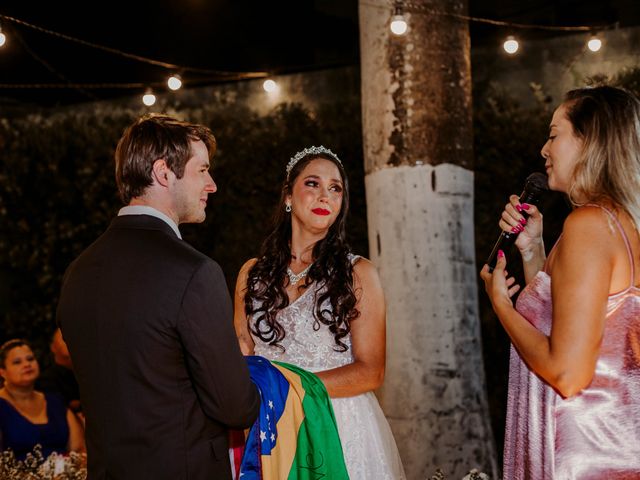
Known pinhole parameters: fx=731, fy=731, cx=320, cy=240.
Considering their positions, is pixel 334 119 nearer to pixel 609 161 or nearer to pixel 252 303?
pixel 252 303

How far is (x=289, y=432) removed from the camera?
8.23 ft

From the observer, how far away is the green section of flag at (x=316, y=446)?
2514 mm

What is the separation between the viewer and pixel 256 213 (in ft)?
23.0

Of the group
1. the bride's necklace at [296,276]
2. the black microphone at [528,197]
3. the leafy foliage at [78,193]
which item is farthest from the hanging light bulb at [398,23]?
the leafy foliage at [78,193]

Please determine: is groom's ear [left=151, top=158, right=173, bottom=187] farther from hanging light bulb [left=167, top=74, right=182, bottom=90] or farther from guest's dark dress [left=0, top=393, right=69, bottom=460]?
hanging light bulb [left=167, top=74, right=182, bottom=90]

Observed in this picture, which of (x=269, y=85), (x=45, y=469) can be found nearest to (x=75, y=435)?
(x=45, y=469)

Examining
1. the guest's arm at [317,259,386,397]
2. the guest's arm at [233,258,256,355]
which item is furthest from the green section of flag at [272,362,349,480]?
the guest's arm at [233,258,256,355]

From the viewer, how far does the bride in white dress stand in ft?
9.59

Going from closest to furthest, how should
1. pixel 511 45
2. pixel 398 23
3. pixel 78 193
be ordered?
1. pixel 398 23
2. pixel 511 45
3. pixel 78 193

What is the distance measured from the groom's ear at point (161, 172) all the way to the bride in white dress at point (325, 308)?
3.49ft

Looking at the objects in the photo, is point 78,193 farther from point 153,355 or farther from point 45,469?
point 153,355

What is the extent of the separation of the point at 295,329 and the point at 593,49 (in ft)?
13.4

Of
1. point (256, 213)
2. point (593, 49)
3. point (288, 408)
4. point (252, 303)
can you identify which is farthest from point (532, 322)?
point (256, 213)

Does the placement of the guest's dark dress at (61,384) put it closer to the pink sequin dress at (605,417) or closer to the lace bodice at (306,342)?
the lace bodice at (306,342)
